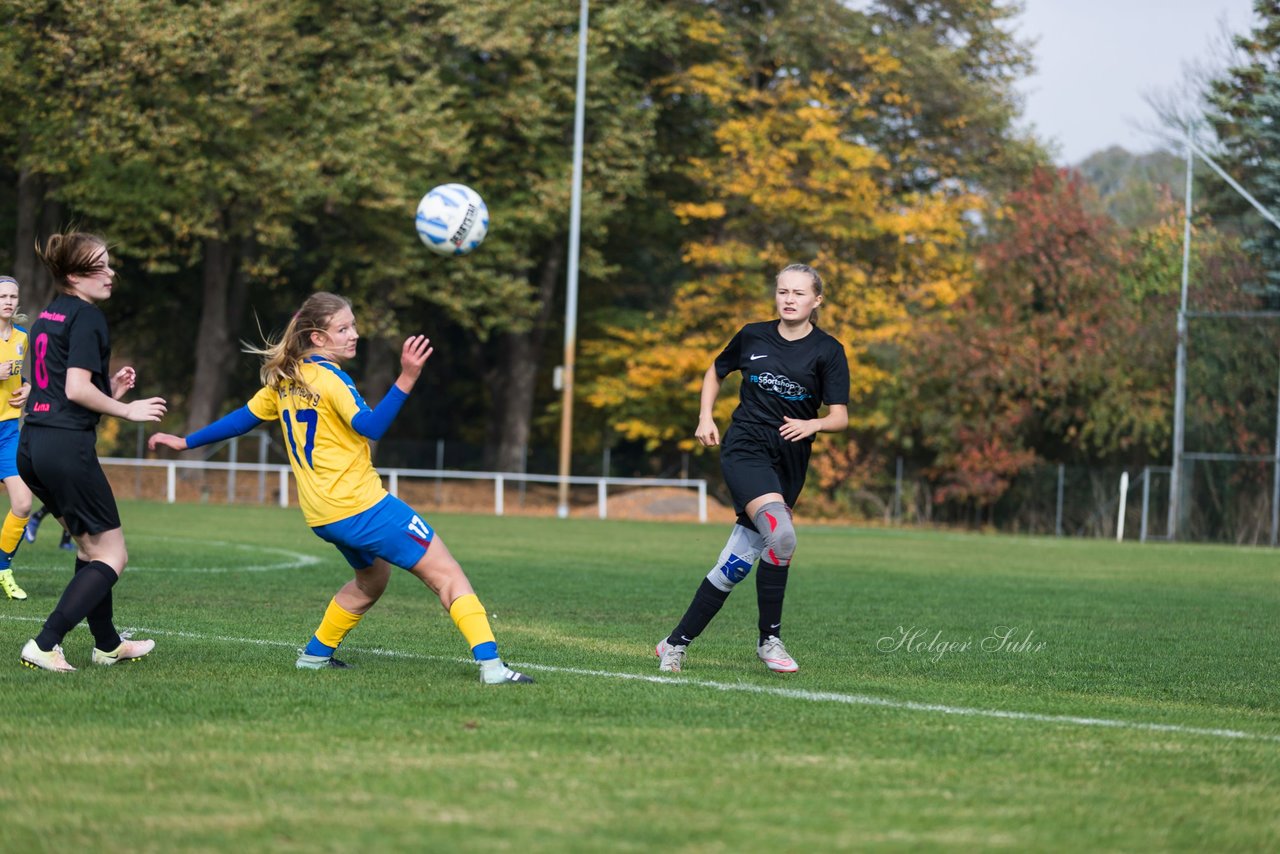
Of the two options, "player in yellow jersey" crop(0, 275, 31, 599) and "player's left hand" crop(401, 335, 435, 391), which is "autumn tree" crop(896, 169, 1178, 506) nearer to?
"player in yellow jersey" crop(0, 275, 31, 599)

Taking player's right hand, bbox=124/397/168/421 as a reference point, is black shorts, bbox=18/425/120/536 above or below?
below

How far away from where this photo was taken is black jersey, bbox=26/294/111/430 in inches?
271

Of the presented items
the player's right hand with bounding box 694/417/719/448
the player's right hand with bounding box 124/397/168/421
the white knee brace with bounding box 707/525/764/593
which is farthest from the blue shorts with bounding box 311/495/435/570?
the white knee brace with bounding box 707/525/764/593

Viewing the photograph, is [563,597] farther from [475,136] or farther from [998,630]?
[475,136]

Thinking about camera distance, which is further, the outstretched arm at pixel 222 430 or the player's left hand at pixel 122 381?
the player's left hand at pixel 122 381

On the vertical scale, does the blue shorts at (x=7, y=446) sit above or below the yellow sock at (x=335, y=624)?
above

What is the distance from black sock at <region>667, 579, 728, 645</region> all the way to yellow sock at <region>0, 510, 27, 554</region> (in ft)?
16.1

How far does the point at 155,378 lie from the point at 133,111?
17.1 metres

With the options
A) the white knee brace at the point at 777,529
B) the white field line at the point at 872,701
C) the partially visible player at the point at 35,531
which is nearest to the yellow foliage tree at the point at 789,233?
the partially visible player at the point at 35,531

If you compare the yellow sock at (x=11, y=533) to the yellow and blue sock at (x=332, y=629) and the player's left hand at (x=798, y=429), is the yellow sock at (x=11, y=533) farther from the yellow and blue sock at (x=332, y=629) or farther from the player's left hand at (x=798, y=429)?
the player's left hand at (x=798, y=429)

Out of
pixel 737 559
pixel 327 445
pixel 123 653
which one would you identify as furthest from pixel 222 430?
pixel 737 559

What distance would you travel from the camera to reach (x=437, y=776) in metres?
4.73

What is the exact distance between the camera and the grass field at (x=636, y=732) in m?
4.18

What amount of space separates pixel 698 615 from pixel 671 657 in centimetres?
26
